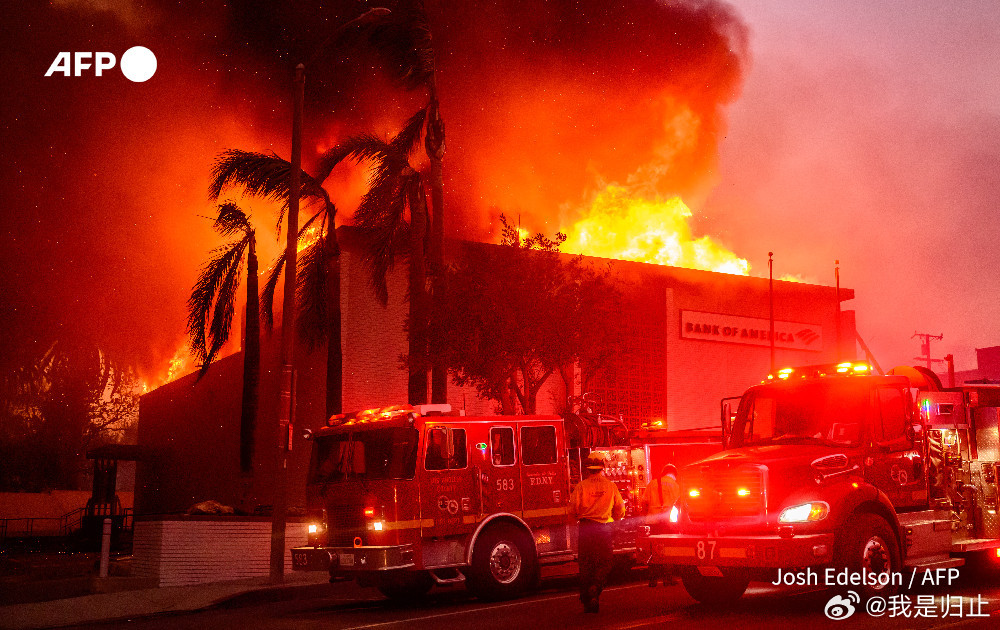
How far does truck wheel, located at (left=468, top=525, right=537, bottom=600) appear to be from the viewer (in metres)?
A: 12.7

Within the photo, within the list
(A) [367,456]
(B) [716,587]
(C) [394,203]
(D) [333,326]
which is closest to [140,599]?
(A) [367,456]

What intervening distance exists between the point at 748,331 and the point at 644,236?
518 cm

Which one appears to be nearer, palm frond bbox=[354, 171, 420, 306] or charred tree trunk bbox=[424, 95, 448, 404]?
charred tree trunk bbox=[424, 95, 448, 404]

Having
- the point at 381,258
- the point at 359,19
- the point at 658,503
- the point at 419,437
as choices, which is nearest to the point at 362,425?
the point at 419,437

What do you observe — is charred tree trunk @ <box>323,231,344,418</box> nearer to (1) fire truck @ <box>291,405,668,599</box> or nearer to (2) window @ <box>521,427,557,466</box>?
(1) fire truck @ <box>291,405,668,599</box>

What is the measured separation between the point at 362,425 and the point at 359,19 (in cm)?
810

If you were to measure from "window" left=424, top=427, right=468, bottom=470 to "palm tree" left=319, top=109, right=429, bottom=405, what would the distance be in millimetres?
8354

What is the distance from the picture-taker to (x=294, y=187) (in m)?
17.5

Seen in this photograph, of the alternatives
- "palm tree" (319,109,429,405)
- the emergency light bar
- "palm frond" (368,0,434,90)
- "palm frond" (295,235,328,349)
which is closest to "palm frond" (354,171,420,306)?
"palm tree" (319,109,429,405)

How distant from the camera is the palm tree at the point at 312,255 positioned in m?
22.2

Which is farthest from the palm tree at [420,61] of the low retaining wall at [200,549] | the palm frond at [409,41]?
the low retaining wall at [200,549]

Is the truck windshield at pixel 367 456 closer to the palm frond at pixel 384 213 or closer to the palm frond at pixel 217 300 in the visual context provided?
the palm frond at pixel 384 213

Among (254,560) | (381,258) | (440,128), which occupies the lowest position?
(254,560)

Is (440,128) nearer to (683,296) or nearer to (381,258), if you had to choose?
(381,258)
